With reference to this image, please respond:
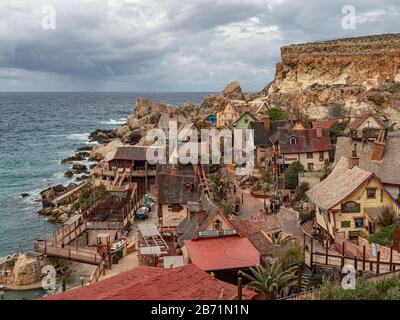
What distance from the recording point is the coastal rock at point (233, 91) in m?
130

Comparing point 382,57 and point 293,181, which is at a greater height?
point 382,57

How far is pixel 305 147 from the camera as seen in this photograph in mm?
56438

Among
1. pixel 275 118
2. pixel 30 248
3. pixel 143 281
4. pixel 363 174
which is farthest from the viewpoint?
pixel 275 118

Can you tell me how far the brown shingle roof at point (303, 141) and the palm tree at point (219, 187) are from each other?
9.39 meters

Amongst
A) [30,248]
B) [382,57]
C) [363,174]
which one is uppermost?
[382,57]

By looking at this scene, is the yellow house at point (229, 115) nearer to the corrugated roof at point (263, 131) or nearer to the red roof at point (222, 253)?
the corrugated roof at point (263, 131)

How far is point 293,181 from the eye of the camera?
167ft

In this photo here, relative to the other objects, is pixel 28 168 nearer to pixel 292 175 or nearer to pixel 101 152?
pixel 101 152

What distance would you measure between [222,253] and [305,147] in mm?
29000

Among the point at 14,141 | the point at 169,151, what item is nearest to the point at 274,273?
the point at 169,151

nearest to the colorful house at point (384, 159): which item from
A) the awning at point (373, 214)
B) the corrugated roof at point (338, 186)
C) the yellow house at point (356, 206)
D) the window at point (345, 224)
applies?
the corrugated roof at point (338, 186)

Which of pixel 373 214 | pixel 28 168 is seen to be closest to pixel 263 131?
pixel 373 214

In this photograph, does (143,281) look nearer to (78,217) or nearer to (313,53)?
(78,217)

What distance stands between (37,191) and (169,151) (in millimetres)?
20653
